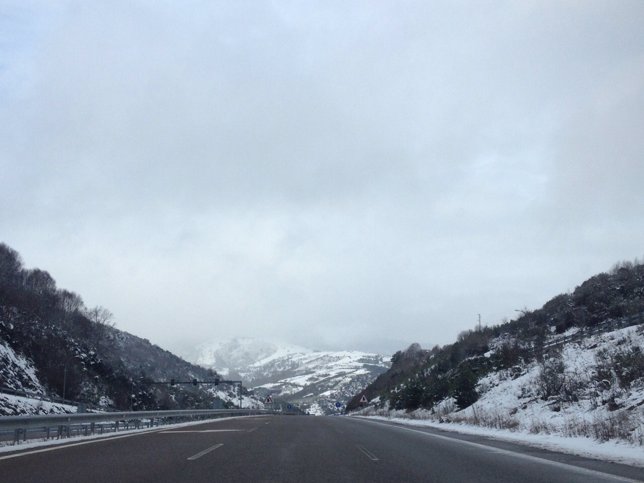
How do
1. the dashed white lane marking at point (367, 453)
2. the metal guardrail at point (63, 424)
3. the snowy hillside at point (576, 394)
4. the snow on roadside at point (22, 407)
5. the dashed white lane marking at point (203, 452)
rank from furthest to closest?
the snow on roadside at point (22, 407), the snowy hillside at point (576, 394), the metal guardrail at point (63, 424), the dashed white lane marking at point (367, 453), the dashed white lane marking at point (203, 452)

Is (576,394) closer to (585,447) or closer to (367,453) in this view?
(585,447)

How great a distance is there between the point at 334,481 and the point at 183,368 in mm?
186152

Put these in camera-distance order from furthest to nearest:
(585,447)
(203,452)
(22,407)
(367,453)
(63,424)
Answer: (22,407) < (63,424) < (585,447) < (367,453) < (203,452)

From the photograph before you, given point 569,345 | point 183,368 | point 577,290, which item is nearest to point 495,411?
point 569,345

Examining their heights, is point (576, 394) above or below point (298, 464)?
above

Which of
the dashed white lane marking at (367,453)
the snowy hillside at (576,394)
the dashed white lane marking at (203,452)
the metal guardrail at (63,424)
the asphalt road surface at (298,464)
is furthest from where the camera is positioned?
the snowy hillside at (576,394)

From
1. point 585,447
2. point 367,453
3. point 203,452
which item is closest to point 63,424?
point 203,452

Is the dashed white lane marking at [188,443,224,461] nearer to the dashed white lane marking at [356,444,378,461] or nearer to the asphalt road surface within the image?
the asphalt road surface

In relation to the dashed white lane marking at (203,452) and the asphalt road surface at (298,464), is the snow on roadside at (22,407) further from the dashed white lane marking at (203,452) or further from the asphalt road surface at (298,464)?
the asphalt road surface at (298,464)

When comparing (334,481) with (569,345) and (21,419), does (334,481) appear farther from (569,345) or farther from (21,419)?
(569,345)

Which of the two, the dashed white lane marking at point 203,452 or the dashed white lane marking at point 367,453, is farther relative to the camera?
the dashed white lane marking at point 367,453

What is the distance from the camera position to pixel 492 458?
500 inches

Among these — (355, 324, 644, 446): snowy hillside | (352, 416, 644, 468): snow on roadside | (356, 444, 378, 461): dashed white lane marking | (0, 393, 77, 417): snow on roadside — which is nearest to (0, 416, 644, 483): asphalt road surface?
(356, 444, 378, 461): dashed white lane marking

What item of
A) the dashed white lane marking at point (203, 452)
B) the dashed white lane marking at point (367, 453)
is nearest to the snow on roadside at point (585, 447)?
the dashed white lane marking at point (367, 453)
